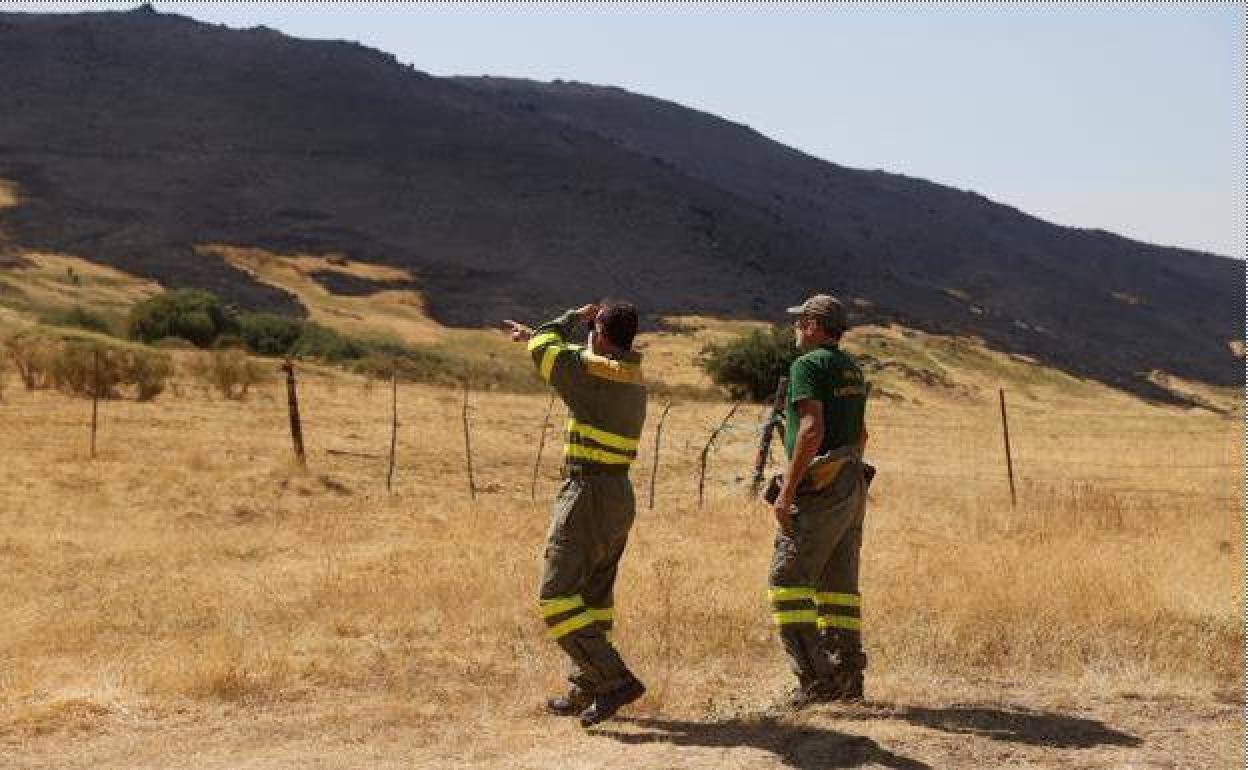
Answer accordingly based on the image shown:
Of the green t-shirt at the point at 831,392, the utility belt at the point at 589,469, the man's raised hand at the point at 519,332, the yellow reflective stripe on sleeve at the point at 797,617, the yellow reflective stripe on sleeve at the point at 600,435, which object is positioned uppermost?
the man's raised hand at the point at 519,332

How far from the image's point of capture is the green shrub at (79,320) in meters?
Answer: 35.2

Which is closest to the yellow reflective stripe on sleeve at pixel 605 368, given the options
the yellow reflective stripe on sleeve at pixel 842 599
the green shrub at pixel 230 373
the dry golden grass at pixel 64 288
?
the yellow reflective stripe on sleeve at pixel 842 599

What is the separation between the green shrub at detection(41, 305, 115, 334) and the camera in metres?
35.2

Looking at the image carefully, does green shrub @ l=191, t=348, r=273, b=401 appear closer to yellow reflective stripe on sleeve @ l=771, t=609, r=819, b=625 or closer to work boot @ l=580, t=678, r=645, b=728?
work boot @ l=580, t=678, r=645, b=728

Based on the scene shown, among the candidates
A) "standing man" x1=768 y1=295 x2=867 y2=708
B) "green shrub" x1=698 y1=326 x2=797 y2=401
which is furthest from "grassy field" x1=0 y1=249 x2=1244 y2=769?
"green shrub" x1=698 y1=326 x2=797 y2=401

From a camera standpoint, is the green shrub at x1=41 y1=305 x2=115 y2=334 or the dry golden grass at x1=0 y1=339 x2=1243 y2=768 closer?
the dry golden grass at x1=0 y1=339 x2=1243 y2=768

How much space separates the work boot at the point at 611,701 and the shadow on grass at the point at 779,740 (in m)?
0.07

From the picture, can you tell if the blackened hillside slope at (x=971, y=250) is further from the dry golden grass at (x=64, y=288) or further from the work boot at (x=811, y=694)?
the work boot at (x=811, y=694)

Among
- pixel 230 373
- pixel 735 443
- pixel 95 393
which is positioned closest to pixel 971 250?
pixel 735 443

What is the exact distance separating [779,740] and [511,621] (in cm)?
323

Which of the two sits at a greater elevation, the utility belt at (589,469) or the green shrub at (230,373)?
the utility belt at (589,469)

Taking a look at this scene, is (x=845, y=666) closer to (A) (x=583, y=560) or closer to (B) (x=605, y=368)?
(A) (x=583, y=560)

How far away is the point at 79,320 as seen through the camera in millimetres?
35688

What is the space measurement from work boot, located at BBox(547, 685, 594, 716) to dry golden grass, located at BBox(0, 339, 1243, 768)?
0.13m
